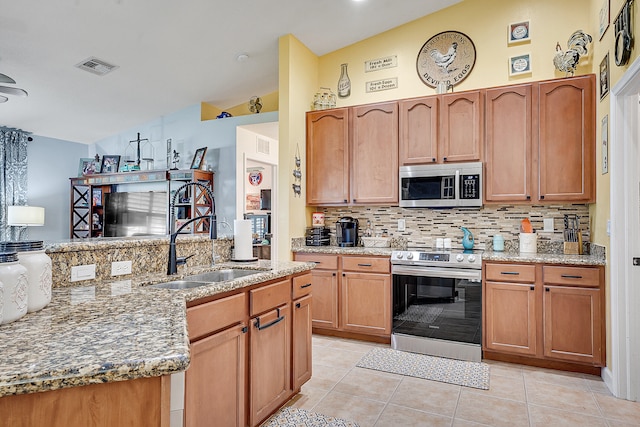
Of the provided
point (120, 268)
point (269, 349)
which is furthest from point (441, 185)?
point (120, 268)

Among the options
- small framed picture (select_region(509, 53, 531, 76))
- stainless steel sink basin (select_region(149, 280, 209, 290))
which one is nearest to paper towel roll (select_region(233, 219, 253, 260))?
stainless steel sink basin (select_region(149, 280, 209, 290))

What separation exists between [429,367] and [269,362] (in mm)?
1543

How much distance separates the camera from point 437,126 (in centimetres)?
367

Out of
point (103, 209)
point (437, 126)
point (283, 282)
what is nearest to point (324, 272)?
point (283, 282)

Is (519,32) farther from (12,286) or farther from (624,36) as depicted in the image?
(12,286)

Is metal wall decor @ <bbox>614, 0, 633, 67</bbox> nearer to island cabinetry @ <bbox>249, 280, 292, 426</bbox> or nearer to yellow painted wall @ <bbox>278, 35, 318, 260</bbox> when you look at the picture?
island cabinetry @ <bbox>249, 280, 292, 426</bbox>

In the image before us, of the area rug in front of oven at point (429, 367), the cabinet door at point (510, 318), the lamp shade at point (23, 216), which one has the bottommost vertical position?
the area rug in front of oven at point (429, 367)

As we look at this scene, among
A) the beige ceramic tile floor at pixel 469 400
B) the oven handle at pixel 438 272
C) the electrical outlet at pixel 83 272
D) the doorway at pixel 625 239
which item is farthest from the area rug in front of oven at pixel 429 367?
Result: the electrical outlet at pixel 83 272

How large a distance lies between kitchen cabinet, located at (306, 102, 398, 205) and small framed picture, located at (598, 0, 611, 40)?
172 centimetres

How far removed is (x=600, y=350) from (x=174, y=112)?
588cm

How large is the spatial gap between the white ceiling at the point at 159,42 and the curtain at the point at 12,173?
47 cm

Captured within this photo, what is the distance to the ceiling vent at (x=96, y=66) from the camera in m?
4.02

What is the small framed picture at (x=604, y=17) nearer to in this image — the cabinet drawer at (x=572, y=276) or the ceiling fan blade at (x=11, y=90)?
the cabinet drawer at (x=572, y=276)

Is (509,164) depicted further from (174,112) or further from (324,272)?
Answer: (174,112)
